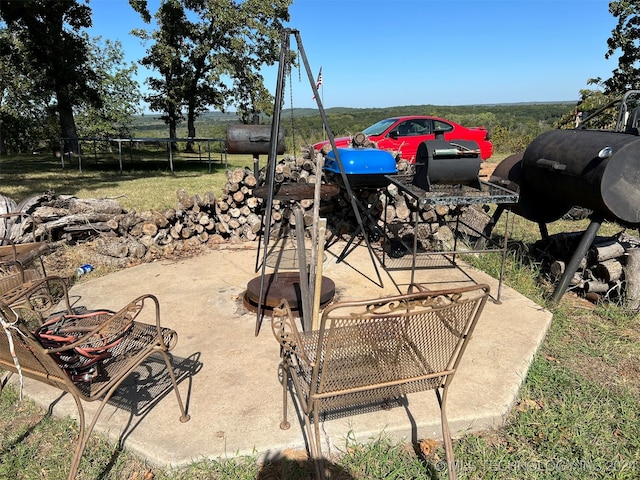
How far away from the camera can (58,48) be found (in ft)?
43.5

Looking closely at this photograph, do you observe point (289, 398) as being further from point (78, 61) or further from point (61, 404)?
point (78, 61)

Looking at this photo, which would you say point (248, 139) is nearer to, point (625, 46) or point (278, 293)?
point (278, 293)

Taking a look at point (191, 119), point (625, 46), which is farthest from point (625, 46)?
point (191, 119)

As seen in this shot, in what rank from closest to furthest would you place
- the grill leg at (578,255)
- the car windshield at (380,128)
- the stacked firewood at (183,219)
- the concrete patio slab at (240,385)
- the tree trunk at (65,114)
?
1. the concrete patio slab at (240,385)
2. the grill leg at (578,255)
3. the stacked firewood at (183,219)
4. the car windshield at (380,128)
5. the tree trunk at (65,114)

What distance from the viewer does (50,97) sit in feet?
52.5

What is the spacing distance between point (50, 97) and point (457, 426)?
18.6 m

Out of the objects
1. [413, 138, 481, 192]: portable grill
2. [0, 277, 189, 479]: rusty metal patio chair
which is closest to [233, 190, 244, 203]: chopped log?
[413, 138, 481, 192]: portable grill

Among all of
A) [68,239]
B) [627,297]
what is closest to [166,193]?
[68,239]

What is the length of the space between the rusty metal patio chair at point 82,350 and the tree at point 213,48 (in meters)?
15.6

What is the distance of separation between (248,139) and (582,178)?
9.99 feet

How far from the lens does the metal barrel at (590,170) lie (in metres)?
3.28

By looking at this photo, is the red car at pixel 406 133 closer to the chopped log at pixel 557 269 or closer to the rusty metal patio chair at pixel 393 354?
the chopped log at pixel 557 269

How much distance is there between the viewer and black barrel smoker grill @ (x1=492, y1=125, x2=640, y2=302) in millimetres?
3295

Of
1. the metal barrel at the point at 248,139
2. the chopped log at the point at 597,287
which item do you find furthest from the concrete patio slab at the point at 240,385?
the metal barrel at the point at 248,139
